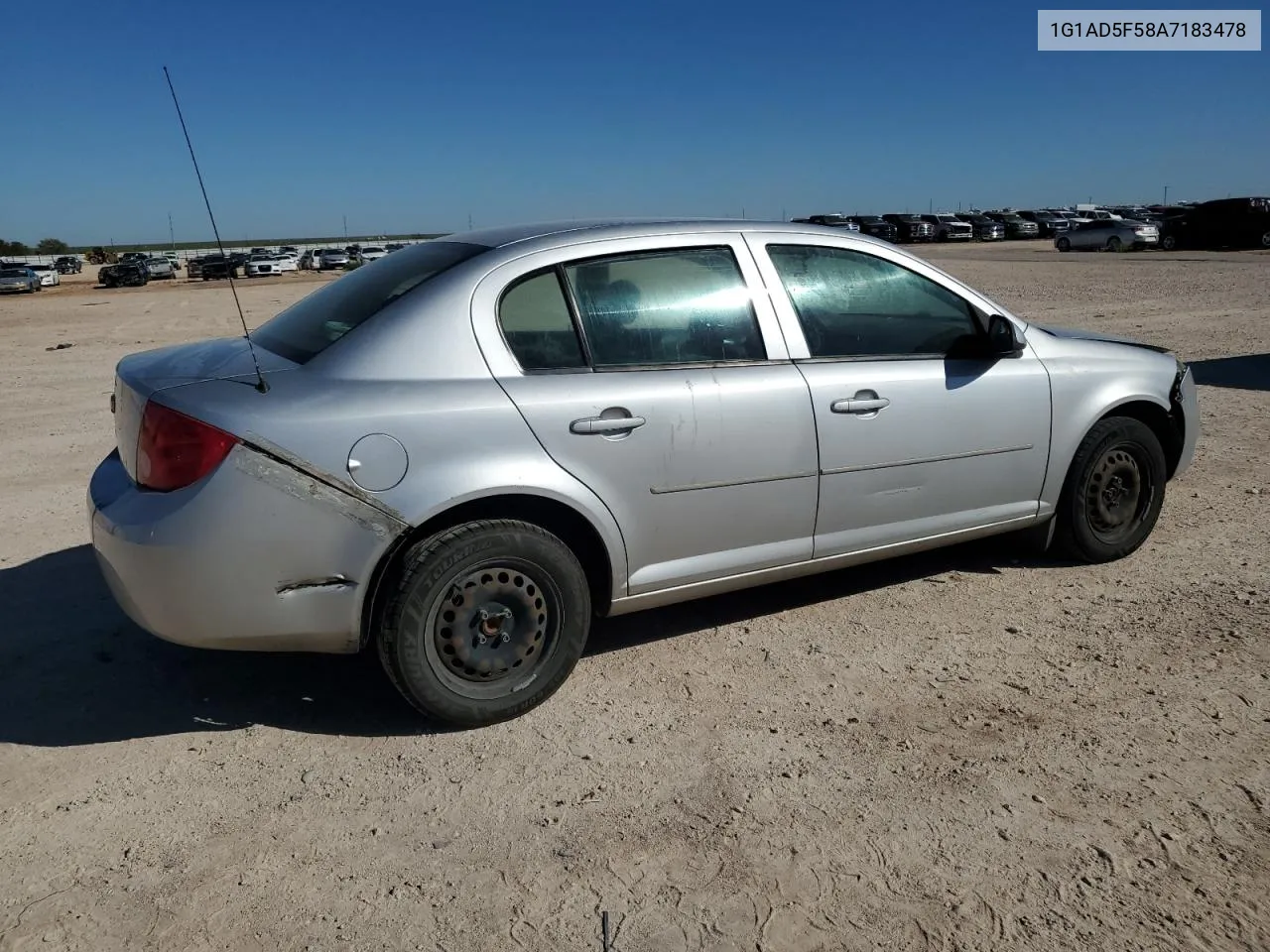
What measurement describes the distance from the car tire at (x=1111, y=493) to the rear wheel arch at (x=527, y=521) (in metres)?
2.38

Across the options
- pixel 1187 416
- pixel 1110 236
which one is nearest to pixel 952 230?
pixel 1110 236

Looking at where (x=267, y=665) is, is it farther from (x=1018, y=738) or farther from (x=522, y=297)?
(x=1018, y=738)

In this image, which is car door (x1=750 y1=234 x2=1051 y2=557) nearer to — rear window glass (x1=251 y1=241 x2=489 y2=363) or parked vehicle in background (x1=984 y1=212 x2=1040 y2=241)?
rear window glass (x1=251 y1=241 x2=489 y2=363)

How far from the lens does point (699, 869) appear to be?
2.82m

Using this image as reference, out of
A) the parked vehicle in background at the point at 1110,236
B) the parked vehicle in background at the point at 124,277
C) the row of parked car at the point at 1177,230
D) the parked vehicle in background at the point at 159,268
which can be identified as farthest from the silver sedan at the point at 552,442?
the parked vehicle in background at the point at 159,268

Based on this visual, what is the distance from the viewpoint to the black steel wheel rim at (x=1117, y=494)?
498cm

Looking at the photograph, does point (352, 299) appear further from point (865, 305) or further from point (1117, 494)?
point (1117, 494)

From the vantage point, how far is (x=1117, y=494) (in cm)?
510

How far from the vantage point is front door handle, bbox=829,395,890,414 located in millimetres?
4117

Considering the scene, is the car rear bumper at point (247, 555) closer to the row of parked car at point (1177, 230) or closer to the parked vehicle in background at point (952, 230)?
the row of parked car at point (1177, 230)

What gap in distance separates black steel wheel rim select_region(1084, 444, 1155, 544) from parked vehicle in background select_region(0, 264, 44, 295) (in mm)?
49426

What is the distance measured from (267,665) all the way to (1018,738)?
2.84 metres

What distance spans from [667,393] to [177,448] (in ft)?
5.41

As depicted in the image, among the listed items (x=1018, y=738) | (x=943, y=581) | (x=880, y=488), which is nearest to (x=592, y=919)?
(x=1018, y=738)
